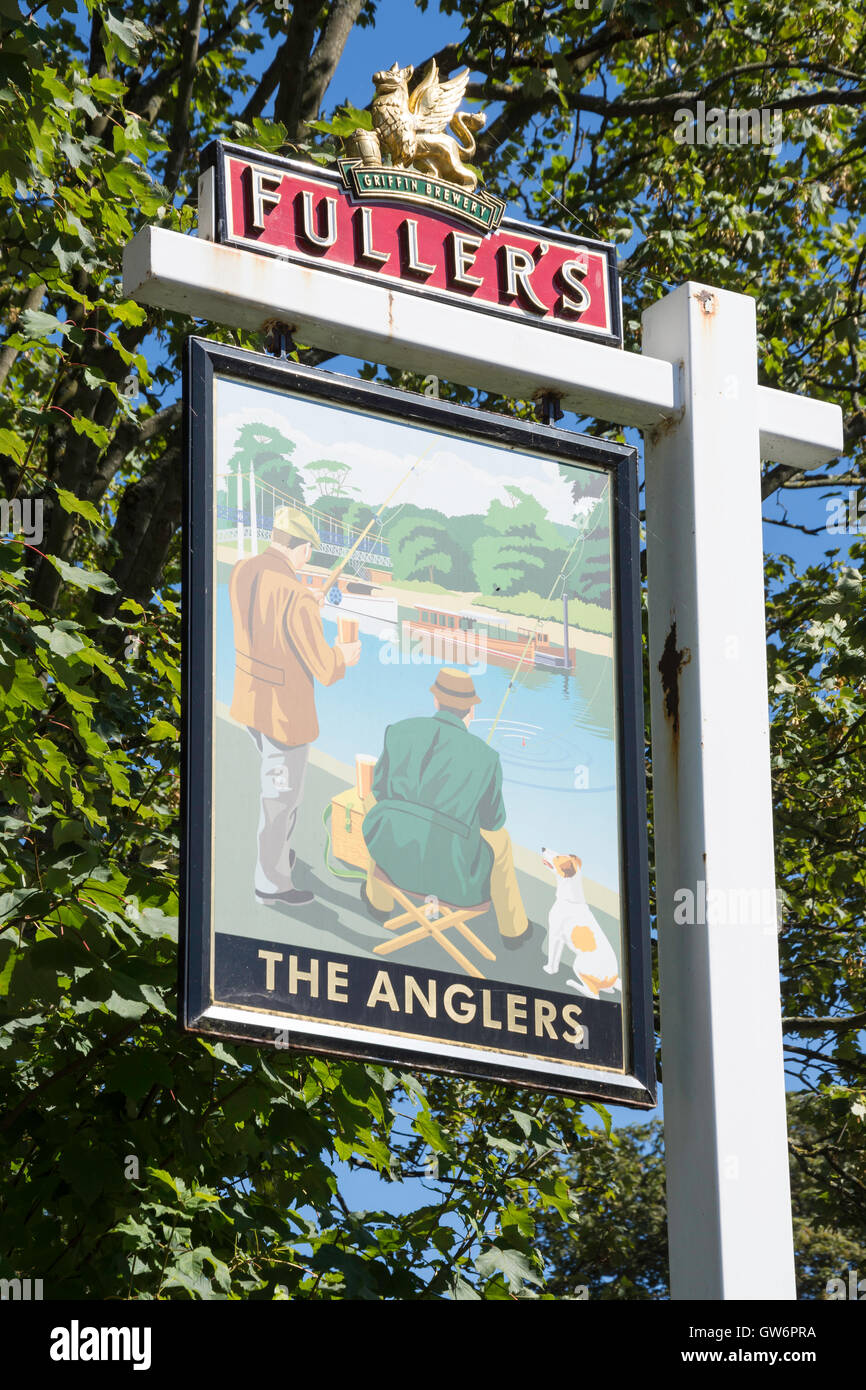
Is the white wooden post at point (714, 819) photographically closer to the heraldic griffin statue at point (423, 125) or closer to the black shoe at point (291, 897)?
the heraldic griffin statue at point (423, 125)

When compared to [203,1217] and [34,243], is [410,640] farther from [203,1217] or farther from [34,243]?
[34,243]

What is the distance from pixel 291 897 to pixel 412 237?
1735 millimetres

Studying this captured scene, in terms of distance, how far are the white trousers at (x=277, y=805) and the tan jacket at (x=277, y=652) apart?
0.03 metres

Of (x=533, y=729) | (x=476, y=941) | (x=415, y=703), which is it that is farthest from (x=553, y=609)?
(x=476, y=941)

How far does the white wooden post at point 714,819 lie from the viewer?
366 centimetres

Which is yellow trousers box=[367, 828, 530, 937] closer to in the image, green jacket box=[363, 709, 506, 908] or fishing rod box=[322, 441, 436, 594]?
green jacket box=[363, 709, 506, 908]

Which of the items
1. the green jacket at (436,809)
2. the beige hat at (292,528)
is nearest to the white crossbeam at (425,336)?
the beige hat at (292,528)

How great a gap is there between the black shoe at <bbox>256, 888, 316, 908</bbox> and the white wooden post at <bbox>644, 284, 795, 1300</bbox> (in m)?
0.95

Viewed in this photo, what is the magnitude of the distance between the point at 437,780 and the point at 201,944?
27.5 inches

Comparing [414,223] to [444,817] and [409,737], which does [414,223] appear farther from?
[444,817]

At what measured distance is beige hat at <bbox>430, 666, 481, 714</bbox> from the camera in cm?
368

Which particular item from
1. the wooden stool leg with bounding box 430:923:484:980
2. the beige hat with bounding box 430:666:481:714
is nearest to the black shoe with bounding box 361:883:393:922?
the wooden stool leg with bounding box 430:923:484:980

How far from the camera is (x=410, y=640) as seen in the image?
367cm

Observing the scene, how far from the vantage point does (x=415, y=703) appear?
3637 millimetres
